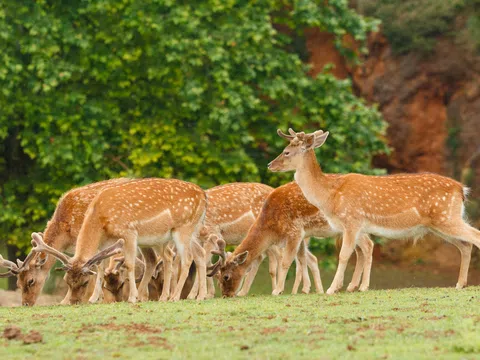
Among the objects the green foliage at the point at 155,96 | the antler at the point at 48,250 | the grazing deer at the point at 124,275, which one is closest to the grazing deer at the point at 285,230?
the grazing deer at the point at 124,275

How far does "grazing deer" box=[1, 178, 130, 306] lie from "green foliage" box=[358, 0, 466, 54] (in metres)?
14.1

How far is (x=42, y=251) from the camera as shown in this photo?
41.5 feet

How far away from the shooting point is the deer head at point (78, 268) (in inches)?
469

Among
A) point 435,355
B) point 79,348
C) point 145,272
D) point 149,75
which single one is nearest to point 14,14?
point 149,75

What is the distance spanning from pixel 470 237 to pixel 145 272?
170 inches

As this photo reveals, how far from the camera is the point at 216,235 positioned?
46.9 ft

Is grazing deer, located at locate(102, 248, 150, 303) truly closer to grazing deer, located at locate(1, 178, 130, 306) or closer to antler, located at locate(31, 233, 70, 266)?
grazing deer, located at locate(1, 178, 130, 306)

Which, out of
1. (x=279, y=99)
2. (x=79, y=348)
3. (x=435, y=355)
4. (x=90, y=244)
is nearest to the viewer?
(x=435, y=355)

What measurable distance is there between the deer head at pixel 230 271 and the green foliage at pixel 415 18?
1443 cm

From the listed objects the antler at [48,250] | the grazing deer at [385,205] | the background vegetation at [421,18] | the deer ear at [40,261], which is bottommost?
the deer ear at [40,261]

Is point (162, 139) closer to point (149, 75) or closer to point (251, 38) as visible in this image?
point (149, 75)

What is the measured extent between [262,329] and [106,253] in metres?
3.50

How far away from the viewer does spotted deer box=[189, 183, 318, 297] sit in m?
14.8

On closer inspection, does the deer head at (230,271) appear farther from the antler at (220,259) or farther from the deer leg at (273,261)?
the deer leg at (273,261)
